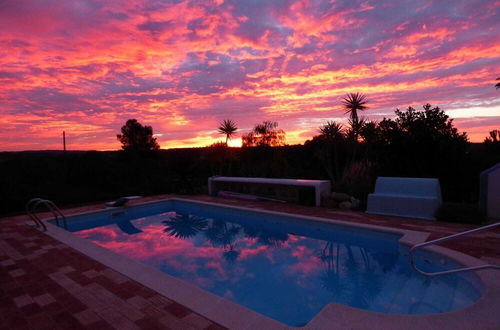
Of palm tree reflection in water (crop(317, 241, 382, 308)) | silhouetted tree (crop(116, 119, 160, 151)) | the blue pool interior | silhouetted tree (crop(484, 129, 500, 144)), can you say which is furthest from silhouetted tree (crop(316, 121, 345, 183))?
silhouetted tree (crop(116, 119, 160, 151))

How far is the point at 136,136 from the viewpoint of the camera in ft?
82.3

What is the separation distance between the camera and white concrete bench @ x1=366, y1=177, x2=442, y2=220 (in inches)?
257

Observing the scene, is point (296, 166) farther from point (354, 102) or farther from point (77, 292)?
point (77, 292)

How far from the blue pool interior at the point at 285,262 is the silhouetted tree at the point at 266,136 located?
9.20 meters

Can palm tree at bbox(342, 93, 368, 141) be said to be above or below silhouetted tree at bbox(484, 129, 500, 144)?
above

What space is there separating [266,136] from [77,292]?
14639 mm

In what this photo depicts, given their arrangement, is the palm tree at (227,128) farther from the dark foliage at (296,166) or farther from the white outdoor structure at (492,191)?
the white outdoor structure at (492,191)

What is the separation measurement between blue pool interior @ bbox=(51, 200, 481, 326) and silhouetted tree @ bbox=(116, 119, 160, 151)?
17.7 meters

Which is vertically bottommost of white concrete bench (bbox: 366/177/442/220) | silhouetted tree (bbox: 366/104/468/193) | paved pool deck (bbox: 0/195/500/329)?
paved pool deck (bbox: 0/195/500/329)

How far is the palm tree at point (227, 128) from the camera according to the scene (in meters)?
19.0

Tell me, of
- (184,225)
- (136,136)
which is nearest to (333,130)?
(184,225)

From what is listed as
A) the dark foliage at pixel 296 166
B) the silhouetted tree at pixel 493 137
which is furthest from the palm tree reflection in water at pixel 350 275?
the silhouetted tree at pixel 493 137

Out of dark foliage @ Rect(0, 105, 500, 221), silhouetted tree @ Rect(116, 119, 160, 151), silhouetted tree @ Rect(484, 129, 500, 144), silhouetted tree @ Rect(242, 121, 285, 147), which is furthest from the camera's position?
silhouetted tree @ Rect(116, 119, 160, 151)

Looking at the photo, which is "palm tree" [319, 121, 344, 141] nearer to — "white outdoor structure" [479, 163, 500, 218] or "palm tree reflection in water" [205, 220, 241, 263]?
"white outdoor structure" [479, 163, 500, 218]
